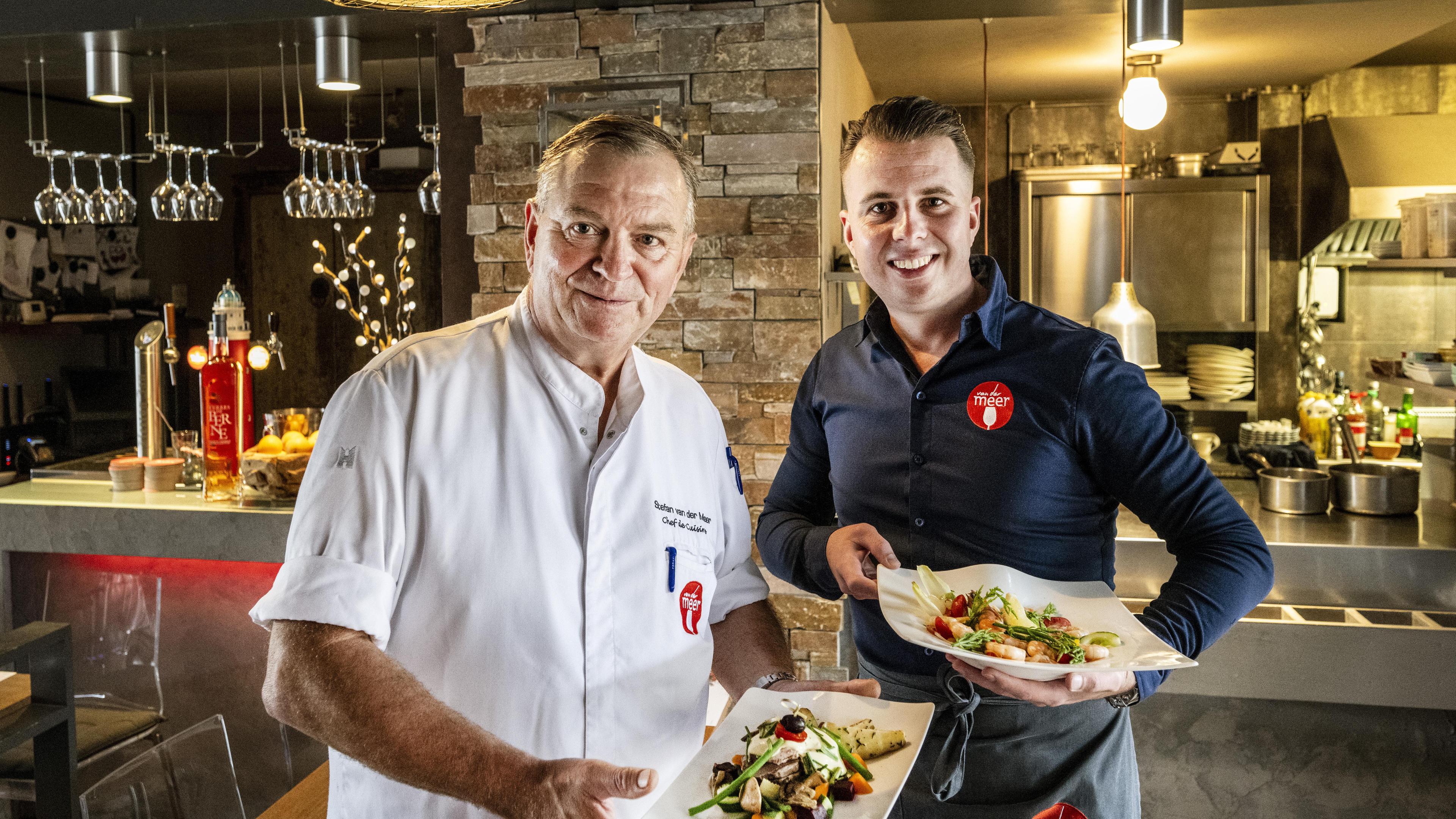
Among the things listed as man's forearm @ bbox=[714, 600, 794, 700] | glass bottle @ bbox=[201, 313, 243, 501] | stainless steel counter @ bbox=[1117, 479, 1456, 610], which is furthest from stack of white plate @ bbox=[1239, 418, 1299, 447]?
glass bottle @ bbox=[201, 313, 243, 501]

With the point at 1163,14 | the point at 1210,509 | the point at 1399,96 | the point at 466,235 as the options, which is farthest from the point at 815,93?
the point at 1399,96

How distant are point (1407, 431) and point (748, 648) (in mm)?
4234

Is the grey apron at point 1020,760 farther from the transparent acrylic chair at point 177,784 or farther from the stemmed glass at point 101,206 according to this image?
the stemmed glass at point 101,206

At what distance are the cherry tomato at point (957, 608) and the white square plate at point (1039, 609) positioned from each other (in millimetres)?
34

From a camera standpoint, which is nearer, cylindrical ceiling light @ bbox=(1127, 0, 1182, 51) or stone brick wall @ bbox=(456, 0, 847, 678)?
cylindrical ceiling light @ bbox=(1127, 0, 1182, 51)

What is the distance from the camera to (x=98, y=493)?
3.59 m

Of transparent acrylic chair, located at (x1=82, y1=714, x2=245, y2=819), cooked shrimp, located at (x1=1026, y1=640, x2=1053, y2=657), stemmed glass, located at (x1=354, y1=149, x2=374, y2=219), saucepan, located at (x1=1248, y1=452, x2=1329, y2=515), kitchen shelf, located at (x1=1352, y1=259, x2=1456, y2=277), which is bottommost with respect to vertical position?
transparent acrylic chair, located at (x1=82, y1=714, x2=245, y2=819)

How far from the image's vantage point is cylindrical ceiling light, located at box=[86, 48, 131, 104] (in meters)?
3.81

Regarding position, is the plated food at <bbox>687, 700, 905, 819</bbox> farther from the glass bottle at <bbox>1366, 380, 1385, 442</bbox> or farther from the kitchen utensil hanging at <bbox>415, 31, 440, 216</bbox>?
the glass bottle at <bbox>1366, 380, 1385, 442</bbox>

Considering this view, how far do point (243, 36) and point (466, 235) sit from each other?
1.04m

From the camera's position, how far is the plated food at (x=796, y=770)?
4.07ft

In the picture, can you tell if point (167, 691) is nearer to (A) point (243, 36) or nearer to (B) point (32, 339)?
(A) point (243, 36)

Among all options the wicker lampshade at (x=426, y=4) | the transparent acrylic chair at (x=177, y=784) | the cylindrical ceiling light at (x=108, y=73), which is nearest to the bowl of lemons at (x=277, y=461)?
the transparent acrylic chair at (x=177, y=784)

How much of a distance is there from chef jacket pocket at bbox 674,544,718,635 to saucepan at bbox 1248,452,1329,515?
279 centimetres
